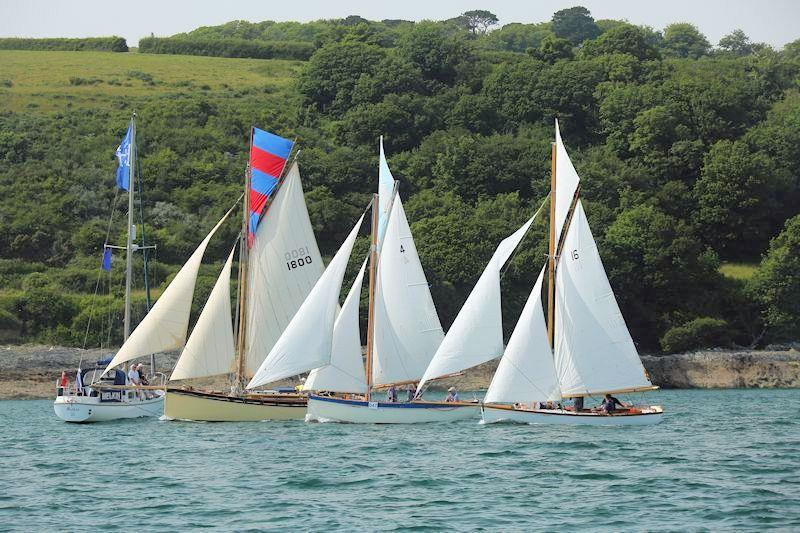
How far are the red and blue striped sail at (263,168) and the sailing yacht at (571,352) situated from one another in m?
12.9

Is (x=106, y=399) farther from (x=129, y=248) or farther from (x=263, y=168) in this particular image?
(x=263, y=168)

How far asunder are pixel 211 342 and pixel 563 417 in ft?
50.6

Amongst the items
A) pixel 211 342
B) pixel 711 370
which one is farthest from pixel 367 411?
pixel 711 370

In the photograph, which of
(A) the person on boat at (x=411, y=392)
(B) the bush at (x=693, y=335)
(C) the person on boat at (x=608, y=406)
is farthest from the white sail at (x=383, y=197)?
(B) the bush at (x=693, y=335)

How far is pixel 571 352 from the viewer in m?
56.0

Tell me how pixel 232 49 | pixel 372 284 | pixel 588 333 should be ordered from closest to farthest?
pixel 588 333 < pixel 372 284 < pixel 232 49

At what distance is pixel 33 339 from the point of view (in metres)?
88.3

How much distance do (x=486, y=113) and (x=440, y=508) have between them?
107 meters

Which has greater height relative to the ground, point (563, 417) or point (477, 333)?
Result: point (477, 333)

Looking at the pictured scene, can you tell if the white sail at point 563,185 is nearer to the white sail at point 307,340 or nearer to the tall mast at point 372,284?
the tall mast at point 372,284

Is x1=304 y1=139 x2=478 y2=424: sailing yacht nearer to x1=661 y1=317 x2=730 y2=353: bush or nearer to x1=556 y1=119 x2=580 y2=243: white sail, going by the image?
x1=556 y1=119 x2=580 y2=243: white sail

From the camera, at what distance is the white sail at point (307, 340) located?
180 feet

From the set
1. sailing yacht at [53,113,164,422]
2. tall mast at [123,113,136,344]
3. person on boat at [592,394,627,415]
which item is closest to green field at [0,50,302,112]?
tall mast at [123,113,136,344]

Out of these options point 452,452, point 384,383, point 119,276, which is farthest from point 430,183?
point 452,452
